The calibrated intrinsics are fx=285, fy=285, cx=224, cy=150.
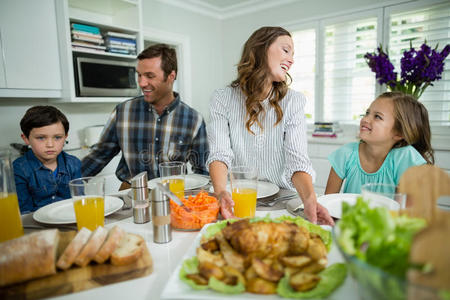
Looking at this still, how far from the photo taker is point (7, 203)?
86cm

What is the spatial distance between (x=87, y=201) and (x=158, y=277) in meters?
0.38

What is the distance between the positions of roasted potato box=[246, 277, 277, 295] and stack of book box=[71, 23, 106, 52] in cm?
298

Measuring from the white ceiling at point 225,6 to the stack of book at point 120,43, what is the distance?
49.6 inches

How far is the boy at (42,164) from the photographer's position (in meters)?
1.64

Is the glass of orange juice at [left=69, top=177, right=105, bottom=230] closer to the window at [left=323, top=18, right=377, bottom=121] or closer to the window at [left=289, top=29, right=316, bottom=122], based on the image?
the window at [left=323, top=18, right=377, bottom=121]

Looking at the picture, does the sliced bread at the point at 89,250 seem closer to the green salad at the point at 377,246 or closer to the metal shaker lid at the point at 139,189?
the metal shaker lid at the point at 139,189

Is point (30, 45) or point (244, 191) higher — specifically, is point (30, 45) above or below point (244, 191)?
above

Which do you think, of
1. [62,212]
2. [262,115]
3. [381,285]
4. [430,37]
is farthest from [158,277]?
[430,37]

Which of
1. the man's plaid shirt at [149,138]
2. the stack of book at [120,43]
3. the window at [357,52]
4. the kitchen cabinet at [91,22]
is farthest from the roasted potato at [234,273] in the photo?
the window at [357,52]

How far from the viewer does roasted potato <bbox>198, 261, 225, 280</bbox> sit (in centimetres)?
63

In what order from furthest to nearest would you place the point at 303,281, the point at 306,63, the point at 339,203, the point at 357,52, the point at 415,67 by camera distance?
the point at 306,63, the point at 357,52, the point at 415,67, the point at 339,203, the point at 303,281

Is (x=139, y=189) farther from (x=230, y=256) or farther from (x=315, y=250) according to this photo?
(x=315, y=250)

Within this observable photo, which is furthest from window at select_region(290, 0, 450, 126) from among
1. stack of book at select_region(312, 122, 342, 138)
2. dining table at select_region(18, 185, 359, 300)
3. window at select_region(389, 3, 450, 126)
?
dining table at select_region(18, 185, 359, 300)

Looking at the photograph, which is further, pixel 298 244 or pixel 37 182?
pixel 37 182
